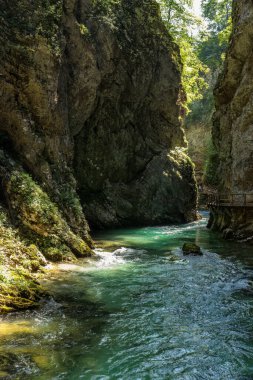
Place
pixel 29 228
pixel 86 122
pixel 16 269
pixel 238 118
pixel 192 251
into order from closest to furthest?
pixel 16 269, pixel 29 228, pixel 192 251, pixel 238 118, pixel 86 122

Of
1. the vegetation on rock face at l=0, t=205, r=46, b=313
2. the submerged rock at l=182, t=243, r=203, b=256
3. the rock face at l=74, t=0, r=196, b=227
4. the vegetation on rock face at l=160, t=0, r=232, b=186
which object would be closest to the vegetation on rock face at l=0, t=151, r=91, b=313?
the vegetation on rock face at l=0, t=205, r=46, b=313

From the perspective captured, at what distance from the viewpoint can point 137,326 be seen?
8664 millimetres

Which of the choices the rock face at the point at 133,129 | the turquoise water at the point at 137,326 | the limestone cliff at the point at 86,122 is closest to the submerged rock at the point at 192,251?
the turquoise water at the point at 137,326

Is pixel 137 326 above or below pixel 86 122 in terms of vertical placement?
below

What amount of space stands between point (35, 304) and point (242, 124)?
18793mm

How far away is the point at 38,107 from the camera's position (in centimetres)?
1877

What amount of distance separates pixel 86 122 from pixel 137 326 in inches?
853

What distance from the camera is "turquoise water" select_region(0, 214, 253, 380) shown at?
6707 millimetres

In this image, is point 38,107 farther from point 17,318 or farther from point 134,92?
point 134,92

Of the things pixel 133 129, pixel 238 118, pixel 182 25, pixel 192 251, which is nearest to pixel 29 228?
pixel 192 251

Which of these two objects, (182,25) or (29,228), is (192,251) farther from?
(182,25)

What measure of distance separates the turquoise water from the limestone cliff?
3880 millimetres

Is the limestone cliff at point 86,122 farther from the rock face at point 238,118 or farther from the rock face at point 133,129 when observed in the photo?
the rock face at point 238,118

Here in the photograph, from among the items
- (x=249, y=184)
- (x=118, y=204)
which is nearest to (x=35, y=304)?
(x=249, y=184)
